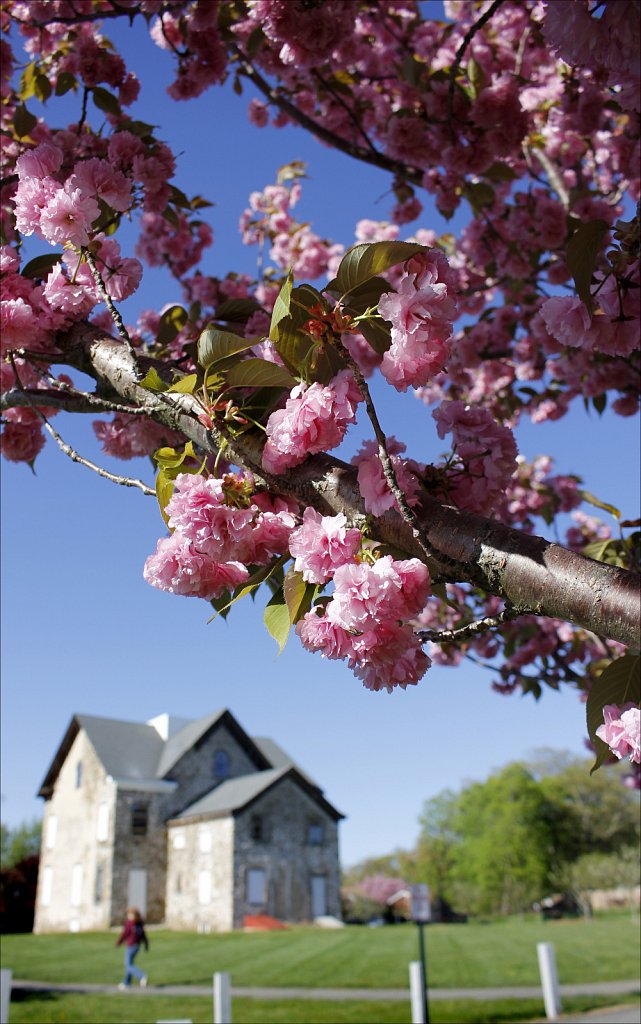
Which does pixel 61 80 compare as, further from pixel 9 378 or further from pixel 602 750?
pixel 602 750

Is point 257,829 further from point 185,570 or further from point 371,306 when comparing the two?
point 371,306

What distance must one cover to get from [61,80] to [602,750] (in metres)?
3.93

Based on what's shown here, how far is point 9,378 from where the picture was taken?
2588 mm

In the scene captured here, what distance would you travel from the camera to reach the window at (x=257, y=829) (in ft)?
86.2

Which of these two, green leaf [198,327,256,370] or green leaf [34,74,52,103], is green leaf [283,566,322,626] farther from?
green leaf [34,74,52,103]

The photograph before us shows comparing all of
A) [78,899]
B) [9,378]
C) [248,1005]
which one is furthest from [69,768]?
[9,378]

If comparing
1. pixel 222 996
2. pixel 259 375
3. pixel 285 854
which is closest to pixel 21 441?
pixel 259 375

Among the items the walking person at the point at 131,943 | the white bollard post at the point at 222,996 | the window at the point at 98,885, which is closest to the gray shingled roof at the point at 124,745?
the window at the point at 98,885

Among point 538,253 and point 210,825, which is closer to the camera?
point 538,253

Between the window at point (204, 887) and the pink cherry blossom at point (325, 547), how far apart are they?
27554 millimetres

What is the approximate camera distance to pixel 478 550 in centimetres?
136

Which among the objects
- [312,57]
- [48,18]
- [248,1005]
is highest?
[48,18]

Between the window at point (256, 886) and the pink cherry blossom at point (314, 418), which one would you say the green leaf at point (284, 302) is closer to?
the pink cherry blossom at point (314, 418)

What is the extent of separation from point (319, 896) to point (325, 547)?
95.1 feet
